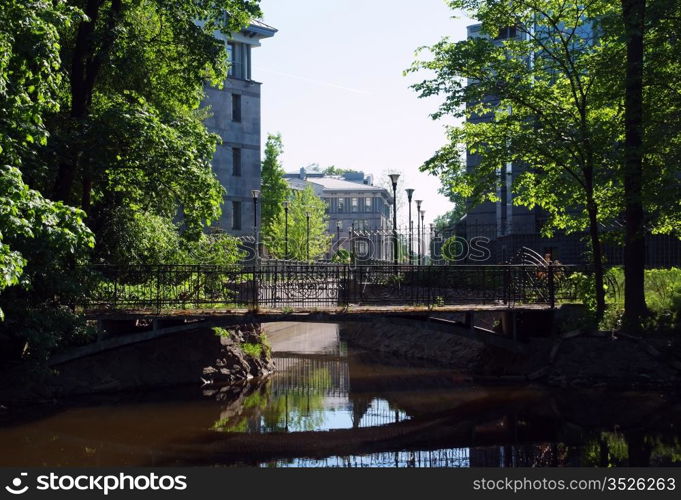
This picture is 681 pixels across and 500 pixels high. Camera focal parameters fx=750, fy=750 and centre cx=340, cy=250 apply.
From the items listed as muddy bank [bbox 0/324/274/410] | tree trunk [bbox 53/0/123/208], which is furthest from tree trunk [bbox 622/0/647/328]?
tree trunk [bbox 53/0/123/208]

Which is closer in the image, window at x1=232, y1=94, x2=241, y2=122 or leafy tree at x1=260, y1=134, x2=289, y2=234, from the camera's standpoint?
window at x1=232, y1=94, x2=241, y2=122

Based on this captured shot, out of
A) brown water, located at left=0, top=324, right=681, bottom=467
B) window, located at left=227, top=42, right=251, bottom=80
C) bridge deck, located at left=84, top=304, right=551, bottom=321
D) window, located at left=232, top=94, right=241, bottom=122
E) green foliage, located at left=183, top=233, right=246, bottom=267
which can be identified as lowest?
brown water, located at left=0, top=324, right=681, bottom=467

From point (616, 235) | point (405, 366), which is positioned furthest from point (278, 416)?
point (616, 235)

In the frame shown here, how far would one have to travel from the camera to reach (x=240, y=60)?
150 feet

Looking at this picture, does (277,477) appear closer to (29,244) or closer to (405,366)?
(29,244)

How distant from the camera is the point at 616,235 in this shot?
2042cm

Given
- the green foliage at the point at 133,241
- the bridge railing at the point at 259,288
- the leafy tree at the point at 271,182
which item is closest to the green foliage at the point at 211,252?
the green foliage at the point at 133,241

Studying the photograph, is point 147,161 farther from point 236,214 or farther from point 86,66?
point 236,214

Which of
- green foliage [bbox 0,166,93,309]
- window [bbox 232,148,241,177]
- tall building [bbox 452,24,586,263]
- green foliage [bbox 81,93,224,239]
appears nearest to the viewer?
green foliage [bbox 0,166,93,309]

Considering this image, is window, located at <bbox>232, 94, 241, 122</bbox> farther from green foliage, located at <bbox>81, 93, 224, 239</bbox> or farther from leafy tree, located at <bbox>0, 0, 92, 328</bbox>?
leafy tree, located at <bbox>0, 0, 92, 328</bbox>

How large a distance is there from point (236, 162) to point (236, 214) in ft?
10.4

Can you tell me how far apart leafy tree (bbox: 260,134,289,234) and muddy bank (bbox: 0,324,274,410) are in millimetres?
37289

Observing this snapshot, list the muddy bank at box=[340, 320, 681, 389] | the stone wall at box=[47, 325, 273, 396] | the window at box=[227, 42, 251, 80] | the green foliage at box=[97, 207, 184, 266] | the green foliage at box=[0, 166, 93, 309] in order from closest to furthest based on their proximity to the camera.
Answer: the green foliage at box=[0, 166, 93, 309], the muddy bank at box=[340, 320, 681, 389], the stone wall at box=[47, 325, 273, 396], the green foliage at box=[97, 207, 184, 266], the window at box=[227, 42, 251, 80]

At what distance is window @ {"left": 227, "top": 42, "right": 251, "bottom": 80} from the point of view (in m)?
45.3
